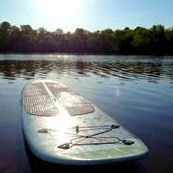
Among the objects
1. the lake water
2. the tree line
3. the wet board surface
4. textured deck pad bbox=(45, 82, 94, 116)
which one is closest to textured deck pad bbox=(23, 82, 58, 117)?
the wet board surface

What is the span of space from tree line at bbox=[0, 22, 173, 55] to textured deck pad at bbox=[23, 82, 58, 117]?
120m

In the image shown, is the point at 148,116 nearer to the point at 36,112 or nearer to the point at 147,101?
the point at 147,101

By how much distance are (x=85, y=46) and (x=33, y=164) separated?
132 meters

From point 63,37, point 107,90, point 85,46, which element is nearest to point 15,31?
point 63,37

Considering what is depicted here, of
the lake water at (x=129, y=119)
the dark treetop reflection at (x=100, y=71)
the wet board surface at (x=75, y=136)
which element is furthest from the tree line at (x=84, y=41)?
the wet board surface at (x=75, y=136)

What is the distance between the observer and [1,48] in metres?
125

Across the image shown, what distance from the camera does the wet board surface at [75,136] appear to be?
562cm

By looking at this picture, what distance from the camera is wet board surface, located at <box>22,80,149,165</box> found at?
5625 mm

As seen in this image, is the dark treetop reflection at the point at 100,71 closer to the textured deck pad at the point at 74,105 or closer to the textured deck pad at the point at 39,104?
the textured deck pad at the point at 39,104

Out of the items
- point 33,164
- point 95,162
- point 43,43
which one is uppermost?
point 43,43

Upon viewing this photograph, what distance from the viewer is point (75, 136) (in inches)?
265

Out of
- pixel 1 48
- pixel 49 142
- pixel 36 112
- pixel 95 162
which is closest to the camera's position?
pixel 95 162

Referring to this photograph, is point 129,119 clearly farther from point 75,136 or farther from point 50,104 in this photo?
point 75,136

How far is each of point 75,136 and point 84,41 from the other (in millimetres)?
132217
